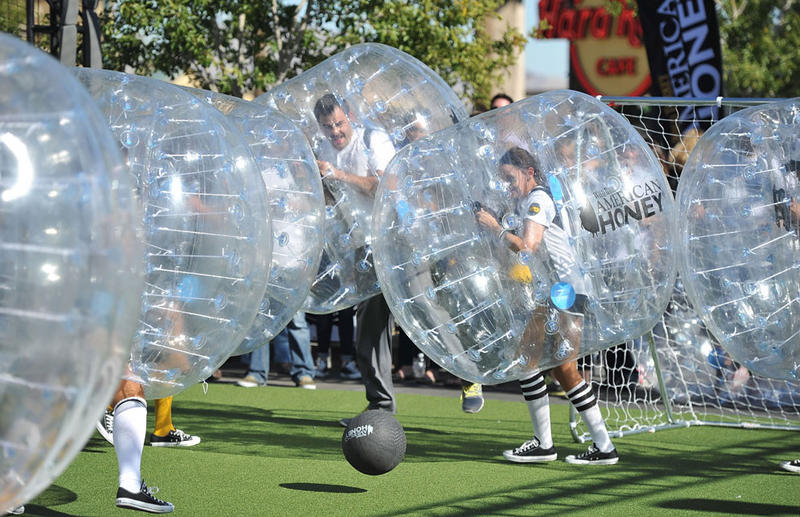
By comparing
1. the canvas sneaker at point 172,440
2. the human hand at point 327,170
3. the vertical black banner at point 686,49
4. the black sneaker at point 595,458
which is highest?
the vertical black banner at point 686,49

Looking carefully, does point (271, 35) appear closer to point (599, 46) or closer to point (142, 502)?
point (142, 502)

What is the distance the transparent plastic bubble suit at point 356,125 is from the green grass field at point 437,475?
3.40 ft

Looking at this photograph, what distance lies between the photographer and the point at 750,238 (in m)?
4.69

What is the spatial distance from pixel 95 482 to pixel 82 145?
120 inches

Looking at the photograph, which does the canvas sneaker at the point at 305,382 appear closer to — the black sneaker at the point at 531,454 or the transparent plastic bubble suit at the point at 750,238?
the black sneaker at the point at 531,454

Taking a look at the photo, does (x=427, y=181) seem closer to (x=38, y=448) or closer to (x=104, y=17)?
(x=38, y=448)

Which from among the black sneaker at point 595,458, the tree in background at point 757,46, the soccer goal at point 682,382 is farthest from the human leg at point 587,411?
the tree in background at point 757,46

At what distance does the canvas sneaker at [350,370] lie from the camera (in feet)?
35.6

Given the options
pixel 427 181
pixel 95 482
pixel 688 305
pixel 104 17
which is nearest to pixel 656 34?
pixel 688 305

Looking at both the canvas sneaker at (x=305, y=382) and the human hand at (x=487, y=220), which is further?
the canvas sneaker at (x=305, y=382)

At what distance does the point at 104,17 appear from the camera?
11.8 metres

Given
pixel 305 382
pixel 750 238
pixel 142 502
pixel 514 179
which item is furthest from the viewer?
pixel 305 382

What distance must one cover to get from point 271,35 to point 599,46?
14784 millimetres

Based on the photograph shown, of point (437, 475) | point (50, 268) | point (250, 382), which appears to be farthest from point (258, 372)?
point (50, 268)
